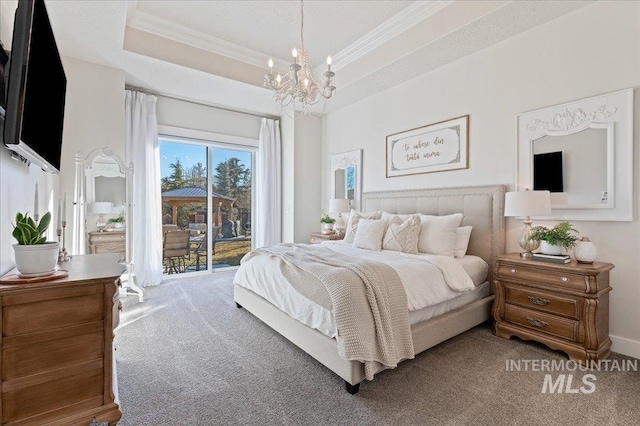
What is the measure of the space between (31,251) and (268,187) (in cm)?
441

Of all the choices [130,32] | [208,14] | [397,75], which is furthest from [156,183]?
[397,75]

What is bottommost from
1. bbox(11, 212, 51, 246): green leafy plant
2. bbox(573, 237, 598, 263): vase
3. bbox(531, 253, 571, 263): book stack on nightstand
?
bbox(531, 253, 571, 263): book stack on nightstand

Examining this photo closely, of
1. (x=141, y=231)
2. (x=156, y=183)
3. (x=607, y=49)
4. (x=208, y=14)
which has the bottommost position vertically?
(x=141, y=231)

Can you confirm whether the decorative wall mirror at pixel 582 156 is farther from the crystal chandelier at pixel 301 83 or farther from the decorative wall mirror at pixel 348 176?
the decorative wall mirror at pixel 348 176

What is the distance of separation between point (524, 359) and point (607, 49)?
8.75 feet

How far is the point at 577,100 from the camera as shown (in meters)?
2.70

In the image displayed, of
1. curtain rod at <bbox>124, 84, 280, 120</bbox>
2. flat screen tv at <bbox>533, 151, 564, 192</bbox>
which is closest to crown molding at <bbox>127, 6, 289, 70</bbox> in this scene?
curtain rod at <bbox>124, 84, 280, 120</bbox>

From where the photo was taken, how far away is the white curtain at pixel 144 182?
174 inches

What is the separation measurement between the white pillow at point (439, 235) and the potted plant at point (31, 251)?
9.90ft

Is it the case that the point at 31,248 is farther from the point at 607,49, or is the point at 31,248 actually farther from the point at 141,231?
the point at 607,49

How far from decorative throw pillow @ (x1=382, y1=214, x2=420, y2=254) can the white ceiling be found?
6.45ft

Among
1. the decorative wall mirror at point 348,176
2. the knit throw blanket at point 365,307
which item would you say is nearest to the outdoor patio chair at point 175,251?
the decorative wall mirror at point 348,176

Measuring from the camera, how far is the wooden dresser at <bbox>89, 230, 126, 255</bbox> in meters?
3.63

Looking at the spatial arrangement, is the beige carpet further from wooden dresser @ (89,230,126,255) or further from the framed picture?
the framed picture
